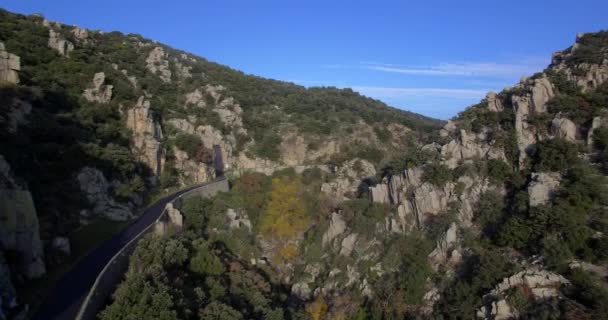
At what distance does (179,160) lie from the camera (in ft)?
130

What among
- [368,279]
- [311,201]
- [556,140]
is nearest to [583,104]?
[556,140]

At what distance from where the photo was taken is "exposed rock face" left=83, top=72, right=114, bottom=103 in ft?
121

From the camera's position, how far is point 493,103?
33438 millimetres

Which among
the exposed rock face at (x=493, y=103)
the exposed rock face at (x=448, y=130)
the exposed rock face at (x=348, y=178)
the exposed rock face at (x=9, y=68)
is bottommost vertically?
the exposed rock face at (x=348, y=178)

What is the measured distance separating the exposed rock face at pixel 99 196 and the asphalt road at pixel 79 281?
5.21 feet

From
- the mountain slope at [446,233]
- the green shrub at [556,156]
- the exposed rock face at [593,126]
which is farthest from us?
the exposed rock face at [593,126]

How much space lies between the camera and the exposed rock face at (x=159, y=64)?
5366cm

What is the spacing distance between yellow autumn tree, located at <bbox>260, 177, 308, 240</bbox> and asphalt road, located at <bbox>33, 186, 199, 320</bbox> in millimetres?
11758

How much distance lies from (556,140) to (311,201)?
19984 mm

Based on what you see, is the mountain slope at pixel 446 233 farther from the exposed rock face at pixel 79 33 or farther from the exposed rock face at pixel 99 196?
the exposed rock face at pixel 79 33

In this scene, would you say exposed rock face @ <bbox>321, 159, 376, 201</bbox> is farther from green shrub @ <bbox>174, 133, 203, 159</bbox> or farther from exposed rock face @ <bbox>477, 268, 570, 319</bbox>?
exposed rock face @ <bbox>477, 268, 570, 319</bbox>

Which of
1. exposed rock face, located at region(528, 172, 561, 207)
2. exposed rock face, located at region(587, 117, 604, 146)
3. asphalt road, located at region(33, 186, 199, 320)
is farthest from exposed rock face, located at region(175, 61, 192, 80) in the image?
exposed rock face, located at region(587, 117, 604, 146)

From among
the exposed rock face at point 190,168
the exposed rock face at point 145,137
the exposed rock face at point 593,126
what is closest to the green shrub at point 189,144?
the exposed rock face at point 190,168

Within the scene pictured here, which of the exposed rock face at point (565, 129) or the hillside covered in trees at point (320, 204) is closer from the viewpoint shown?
the hillside covered in trees at point (320, 204)
